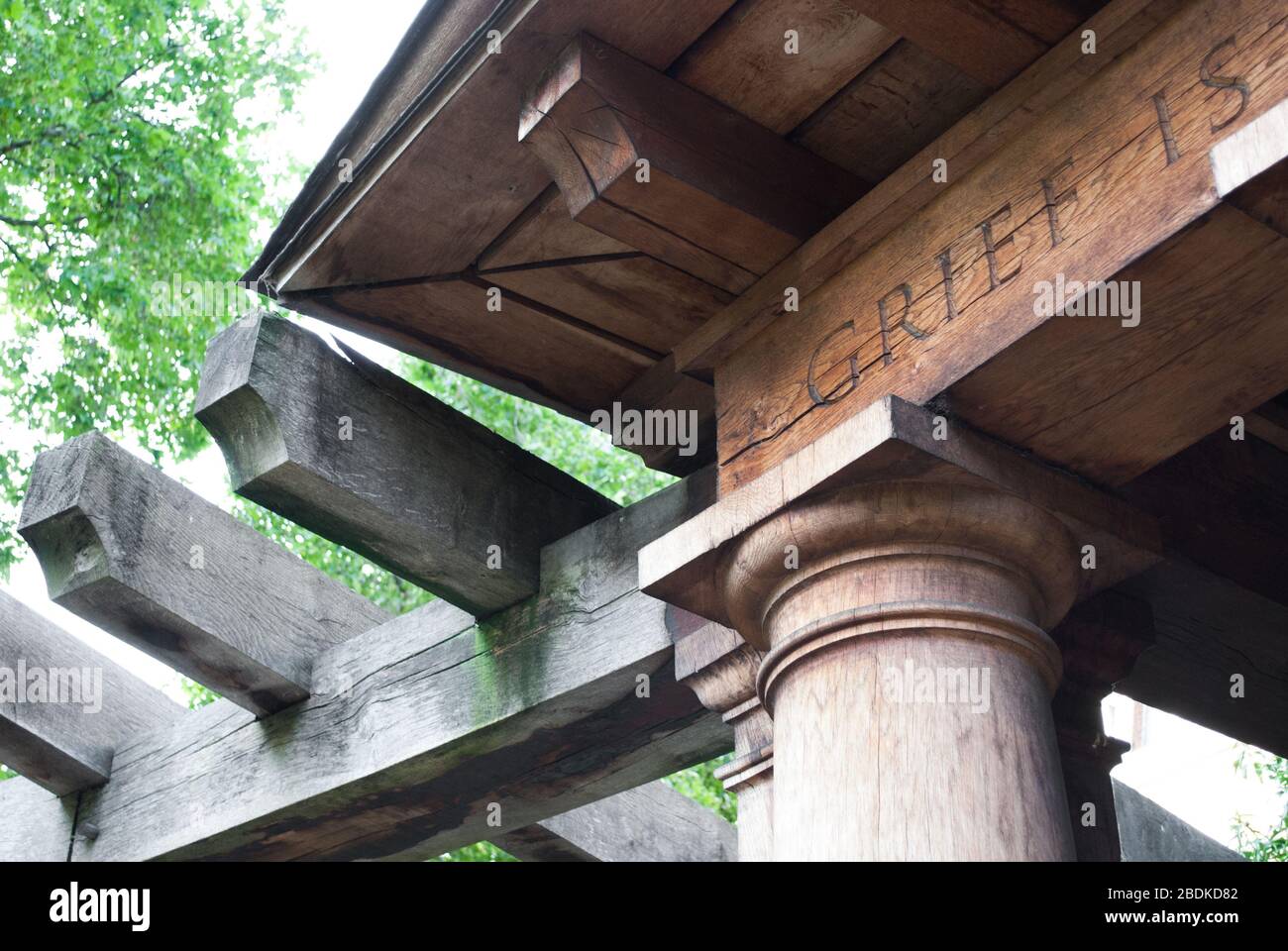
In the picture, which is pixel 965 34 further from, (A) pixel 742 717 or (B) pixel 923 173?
(A) pixel 742 717

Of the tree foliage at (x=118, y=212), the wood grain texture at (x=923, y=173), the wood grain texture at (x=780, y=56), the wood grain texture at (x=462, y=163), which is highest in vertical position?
the tree foliage at (x=118, y=212)

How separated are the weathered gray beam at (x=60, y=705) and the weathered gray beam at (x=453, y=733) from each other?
0.79ft

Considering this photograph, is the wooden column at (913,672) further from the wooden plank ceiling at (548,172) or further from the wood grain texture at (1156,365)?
the wooden plank ceiling at (548,172)

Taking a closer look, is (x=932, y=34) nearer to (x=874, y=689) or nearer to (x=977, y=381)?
(x=977, y=381)

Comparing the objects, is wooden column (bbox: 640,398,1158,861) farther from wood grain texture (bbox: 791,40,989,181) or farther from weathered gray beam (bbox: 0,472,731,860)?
weathered gray beam (bbox: 0,472,731,860)

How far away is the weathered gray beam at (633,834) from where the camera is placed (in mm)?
4273

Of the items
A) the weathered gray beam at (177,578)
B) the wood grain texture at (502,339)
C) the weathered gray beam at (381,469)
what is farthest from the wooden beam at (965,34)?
the weathered gray beam at (177,578)

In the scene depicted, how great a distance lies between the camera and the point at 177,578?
3.41 m

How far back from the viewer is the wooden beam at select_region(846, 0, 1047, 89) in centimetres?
208

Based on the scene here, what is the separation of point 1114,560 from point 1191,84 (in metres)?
0.76

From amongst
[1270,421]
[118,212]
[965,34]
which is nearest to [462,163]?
[965,34]

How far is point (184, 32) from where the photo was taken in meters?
8.42

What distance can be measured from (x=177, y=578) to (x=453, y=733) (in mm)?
729
